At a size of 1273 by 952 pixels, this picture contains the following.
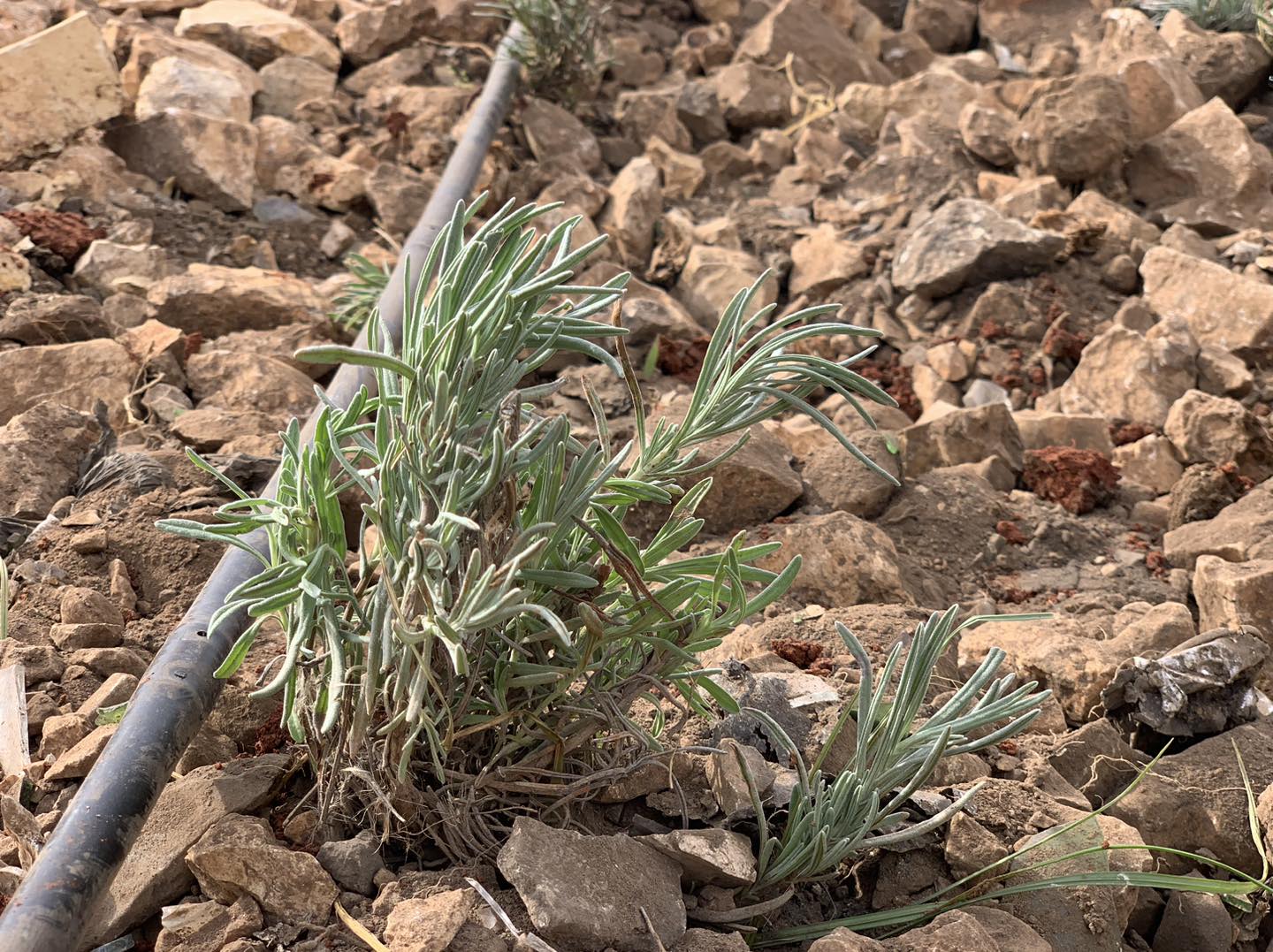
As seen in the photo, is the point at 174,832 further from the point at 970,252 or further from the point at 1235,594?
the point at 970,252

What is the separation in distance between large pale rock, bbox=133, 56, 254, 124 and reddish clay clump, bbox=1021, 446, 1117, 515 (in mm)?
2822

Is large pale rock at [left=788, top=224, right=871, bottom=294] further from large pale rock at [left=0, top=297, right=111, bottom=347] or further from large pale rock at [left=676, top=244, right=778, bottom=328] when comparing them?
large pale rock at [left=0, top=297, right=111, bottom=347]

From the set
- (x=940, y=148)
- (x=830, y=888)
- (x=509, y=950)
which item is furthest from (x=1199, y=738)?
(x=940, y=148)

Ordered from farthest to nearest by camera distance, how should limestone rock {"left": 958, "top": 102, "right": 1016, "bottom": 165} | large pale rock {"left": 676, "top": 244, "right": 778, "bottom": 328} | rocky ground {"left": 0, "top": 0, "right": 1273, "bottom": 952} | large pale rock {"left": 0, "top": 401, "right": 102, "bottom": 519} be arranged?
limestone rock {"left": 958, "top": 102, "right": 1016, "bottom": 165} → large pale rock {"left": 676, "top": 244, "right": 778, "bottom": 328} → large pale rock {"left": 0, "top": 401, "right": 102, "bottom": 519} → rocky ground {"left": 0, "top": 0, "right": 1273, "bottom": 952}

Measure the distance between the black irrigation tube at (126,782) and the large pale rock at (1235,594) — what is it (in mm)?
1856

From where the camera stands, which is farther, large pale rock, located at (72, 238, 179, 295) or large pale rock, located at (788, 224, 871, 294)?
large pale rock, located at (788, 224, 871, 294)

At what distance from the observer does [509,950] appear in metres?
1.43

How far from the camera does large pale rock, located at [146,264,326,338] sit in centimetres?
334

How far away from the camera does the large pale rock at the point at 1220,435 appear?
10.3 feet

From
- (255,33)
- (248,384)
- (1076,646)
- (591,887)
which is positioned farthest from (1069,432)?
(255,33)

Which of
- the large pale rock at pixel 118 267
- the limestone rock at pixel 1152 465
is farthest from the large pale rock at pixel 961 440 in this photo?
the large pale rock at pixel 118 267

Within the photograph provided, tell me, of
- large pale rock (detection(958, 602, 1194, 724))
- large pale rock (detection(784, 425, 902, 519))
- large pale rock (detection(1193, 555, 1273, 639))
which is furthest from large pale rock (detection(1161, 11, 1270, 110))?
large pale rock (detection(958, 602, 1194, 724))

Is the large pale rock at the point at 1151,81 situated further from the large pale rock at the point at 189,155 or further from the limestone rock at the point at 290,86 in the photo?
the large pale rock at the point at 189,155

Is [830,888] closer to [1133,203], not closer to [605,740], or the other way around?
[605,740]
